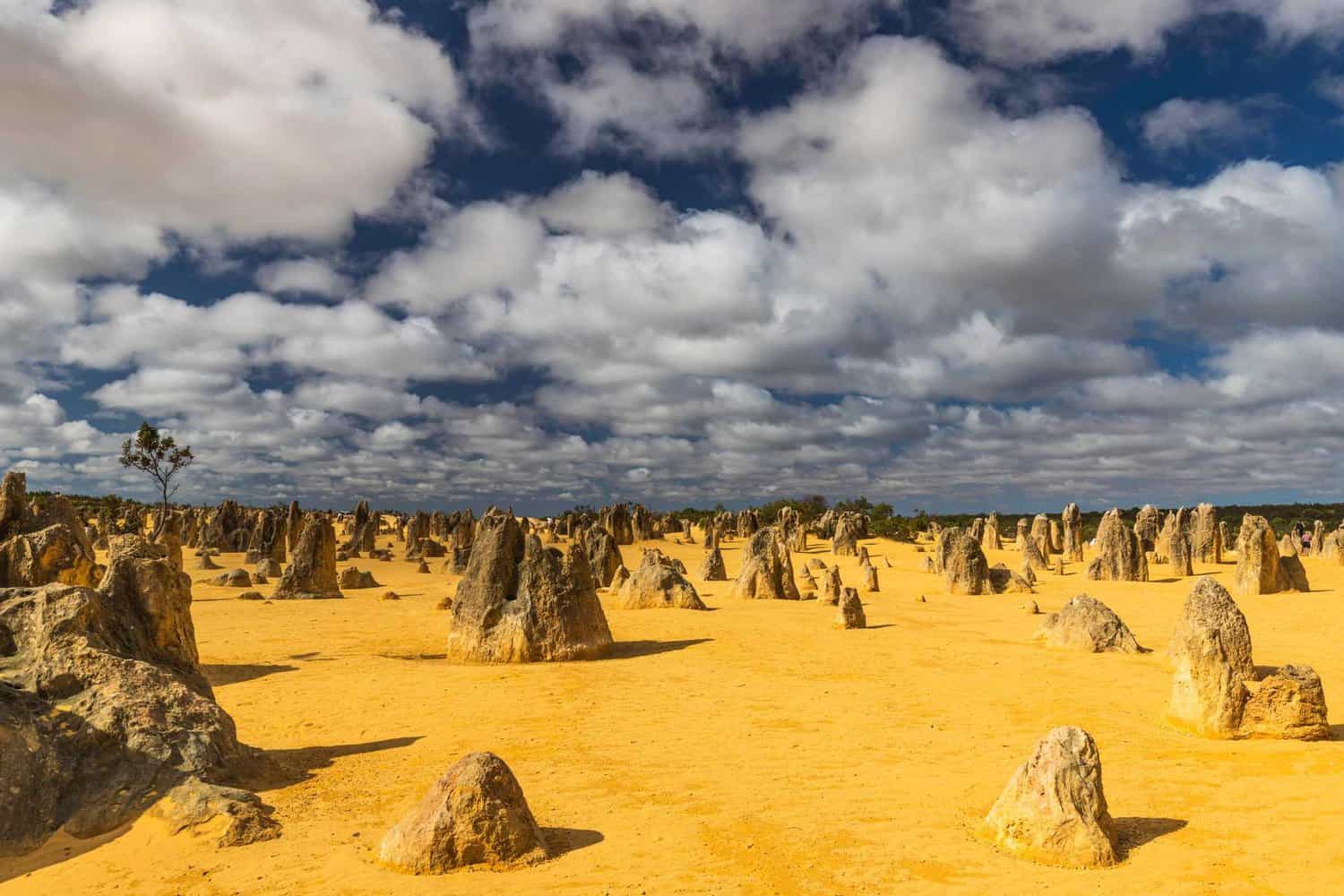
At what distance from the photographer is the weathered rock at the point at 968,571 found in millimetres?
30391

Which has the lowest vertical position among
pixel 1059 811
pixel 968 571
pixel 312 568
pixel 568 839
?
pixel 568 839

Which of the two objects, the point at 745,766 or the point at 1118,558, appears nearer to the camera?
the point at 745,766

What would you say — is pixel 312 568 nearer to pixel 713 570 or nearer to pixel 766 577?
pixel 713 570

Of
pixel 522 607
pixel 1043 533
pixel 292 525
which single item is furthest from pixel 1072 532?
pixel 292 525

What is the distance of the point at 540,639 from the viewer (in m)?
15.4

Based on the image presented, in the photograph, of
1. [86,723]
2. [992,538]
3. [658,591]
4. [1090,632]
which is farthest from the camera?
[992,538]

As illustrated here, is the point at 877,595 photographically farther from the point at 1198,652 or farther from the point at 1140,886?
the point at 1140,886

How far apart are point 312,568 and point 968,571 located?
24.1m

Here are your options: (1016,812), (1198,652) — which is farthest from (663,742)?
(1198,652)

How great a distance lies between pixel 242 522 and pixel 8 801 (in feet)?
185

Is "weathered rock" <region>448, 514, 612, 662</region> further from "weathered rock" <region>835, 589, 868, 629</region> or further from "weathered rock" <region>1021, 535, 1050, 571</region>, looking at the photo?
"weathered rock" <region>1021, 535, 1050, 571</region>

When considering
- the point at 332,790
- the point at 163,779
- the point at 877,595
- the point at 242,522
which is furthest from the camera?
the point at 242,522

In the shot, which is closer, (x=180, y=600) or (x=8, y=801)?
(x=8, y=801)

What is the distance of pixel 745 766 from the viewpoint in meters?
9.20
